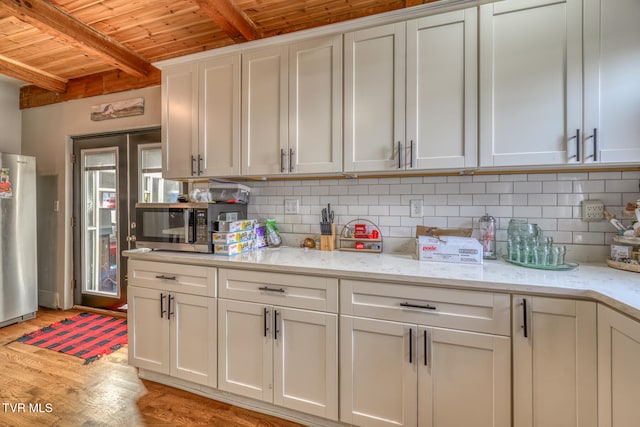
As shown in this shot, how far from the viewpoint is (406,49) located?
1.70m

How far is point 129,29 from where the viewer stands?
238 cm

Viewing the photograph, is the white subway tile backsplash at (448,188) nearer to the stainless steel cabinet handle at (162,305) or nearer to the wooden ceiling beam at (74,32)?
the stainless steel cabinet handle at (162,305)

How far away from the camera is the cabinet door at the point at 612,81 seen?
1378 mm

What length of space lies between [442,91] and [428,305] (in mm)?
1194

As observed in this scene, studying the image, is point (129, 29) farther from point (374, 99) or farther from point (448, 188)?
point (448, 188)

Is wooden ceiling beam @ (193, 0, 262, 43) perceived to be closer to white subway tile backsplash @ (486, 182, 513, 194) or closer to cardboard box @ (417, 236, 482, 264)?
cardboard box @ (417, 236, 482, 264)

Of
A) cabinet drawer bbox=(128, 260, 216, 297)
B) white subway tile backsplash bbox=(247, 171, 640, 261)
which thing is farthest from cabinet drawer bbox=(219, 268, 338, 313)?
white subway tile backsplash bbox=(247, 171, 640, 261)

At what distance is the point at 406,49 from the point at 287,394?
2120 mm

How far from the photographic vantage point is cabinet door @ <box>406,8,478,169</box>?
1.60 meters

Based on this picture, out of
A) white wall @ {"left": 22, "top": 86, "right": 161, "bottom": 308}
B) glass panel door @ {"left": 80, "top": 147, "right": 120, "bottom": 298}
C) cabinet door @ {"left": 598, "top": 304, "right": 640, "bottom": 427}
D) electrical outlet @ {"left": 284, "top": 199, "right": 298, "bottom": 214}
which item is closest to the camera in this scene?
cabinet door @ {"left": 598, "top": 304, "right": 640, "bottom": 427}

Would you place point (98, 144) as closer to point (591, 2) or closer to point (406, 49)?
point (406, 49)

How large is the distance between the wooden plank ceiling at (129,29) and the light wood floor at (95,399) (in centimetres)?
255

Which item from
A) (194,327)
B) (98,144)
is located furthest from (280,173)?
(98,144)

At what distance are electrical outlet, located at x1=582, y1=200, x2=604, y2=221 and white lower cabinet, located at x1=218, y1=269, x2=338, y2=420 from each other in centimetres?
155
